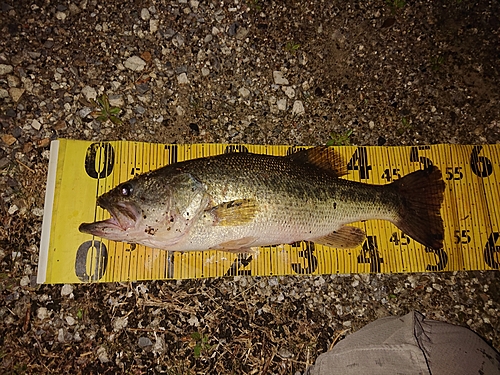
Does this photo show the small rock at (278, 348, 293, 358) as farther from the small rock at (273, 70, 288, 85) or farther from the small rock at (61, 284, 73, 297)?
the small rock at (273, 70, 288, 85)

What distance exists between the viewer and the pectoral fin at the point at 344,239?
3404 millimetres

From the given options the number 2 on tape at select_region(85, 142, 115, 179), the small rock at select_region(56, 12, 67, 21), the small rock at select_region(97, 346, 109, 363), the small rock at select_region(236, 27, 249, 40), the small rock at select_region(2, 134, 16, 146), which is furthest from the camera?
the small rock at select_region(236, 27, 249, 40)

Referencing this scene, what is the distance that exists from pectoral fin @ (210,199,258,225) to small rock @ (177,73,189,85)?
169 centimetres

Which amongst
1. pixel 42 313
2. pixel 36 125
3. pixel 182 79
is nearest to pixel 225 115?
pixel 182 79

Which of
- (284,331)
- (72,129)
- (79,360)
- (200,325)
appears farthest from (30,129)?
(284,331)

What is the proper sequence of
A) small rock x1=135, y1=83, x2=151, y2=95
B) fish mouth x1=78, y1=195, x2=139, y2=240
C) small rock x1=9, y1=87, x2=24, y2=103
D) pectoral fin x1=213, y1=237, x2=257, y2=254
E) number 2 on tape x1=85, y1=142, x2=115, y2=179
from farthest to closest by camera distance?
small rock x1=135, y1=83, x2=151, y2=95 < small rock x1=9, y1=87, x2=24, y2=103 < number 2 on tape x1=85, y1=142, x2=115, y2=179 < pectoral fin x1=213, y1=237, x2=257, y2=254 < fish mouth x1=78, y1=195, x2=139, y2=240

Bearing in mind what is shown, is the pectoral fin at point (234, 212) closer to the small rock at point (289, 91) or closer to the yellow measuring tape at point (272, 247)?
the yellow measuring tape at point (272, 247)

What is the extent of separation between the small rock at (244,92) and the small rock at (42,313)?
2890mm

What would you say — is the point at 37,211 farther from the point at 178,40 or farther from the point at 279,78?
the point at 279,78

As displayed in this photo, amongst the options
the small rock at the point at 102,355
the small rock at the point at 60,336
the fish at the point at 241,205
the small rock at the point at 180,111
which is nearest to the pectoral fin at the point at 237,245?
the fish at the point at 241,205

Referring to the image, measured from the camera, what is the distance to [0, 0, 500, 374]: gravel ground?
3373 mm

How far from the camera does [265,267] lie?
3.48 m

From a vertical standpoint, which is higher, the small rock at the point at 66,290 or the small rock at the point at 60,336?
the small rock at the point at 66,290

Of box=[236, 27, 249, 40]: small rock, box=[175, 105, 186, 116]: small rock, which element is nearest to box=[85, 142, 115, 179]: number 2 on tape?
box=[175, 105, 186, 116]: small rock
